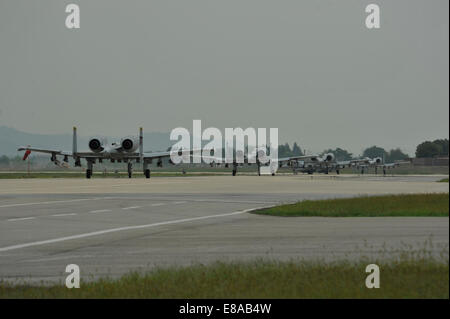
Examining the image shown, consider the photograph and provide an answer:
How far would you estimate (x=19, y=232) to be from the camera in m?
19.9

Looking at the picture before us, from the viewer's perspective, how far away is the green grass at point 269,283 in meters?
7.91

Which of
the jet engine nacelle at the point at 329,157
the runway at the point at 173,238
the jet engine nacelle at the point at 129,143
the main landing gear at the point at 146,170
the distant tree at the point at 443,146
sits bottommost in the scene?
the runway at the point at 173,238

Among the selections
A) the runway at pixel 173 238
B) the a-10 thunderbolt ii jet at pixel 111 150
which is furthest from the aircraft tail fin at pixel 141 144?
the runway at pixel 173 238

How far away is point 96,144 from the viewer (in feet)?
271

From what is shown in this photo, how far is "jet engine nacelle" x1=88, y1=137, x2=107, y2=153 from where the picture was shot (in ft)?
272

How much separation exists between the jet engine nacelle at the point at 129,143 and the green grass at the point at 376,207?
187 ft

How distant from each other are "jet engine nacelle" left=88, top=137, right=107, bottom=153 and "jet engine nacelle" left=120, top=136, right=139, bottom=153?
2420 millimetres

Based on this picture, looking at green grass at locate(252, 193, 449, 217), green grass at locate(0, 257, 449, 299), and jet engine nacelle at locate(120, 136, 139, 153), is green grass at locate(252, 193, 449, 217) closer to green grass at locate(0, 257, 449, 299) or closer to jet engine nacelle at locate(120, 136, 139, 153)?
green grass at locate(0, 257, 449, 299)

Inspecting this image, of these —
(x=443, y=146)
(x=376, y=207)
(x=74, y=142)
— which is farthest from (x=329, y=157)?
(x=443, y=146)

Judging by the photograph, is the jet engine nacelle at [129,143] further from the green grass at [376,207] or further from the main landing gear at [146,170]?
the green grass at [376,207]

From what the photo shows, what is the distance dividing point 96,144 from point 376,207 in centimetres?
6947

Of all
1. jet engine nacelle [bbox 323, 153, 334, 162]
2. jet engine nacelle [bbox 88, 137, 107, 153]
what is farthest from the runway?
jet engine nacelle [bbox 323, 153, 334, 162]

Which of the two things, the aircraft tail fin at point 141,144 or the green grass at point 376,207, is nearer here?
the green grass at point 376,207
